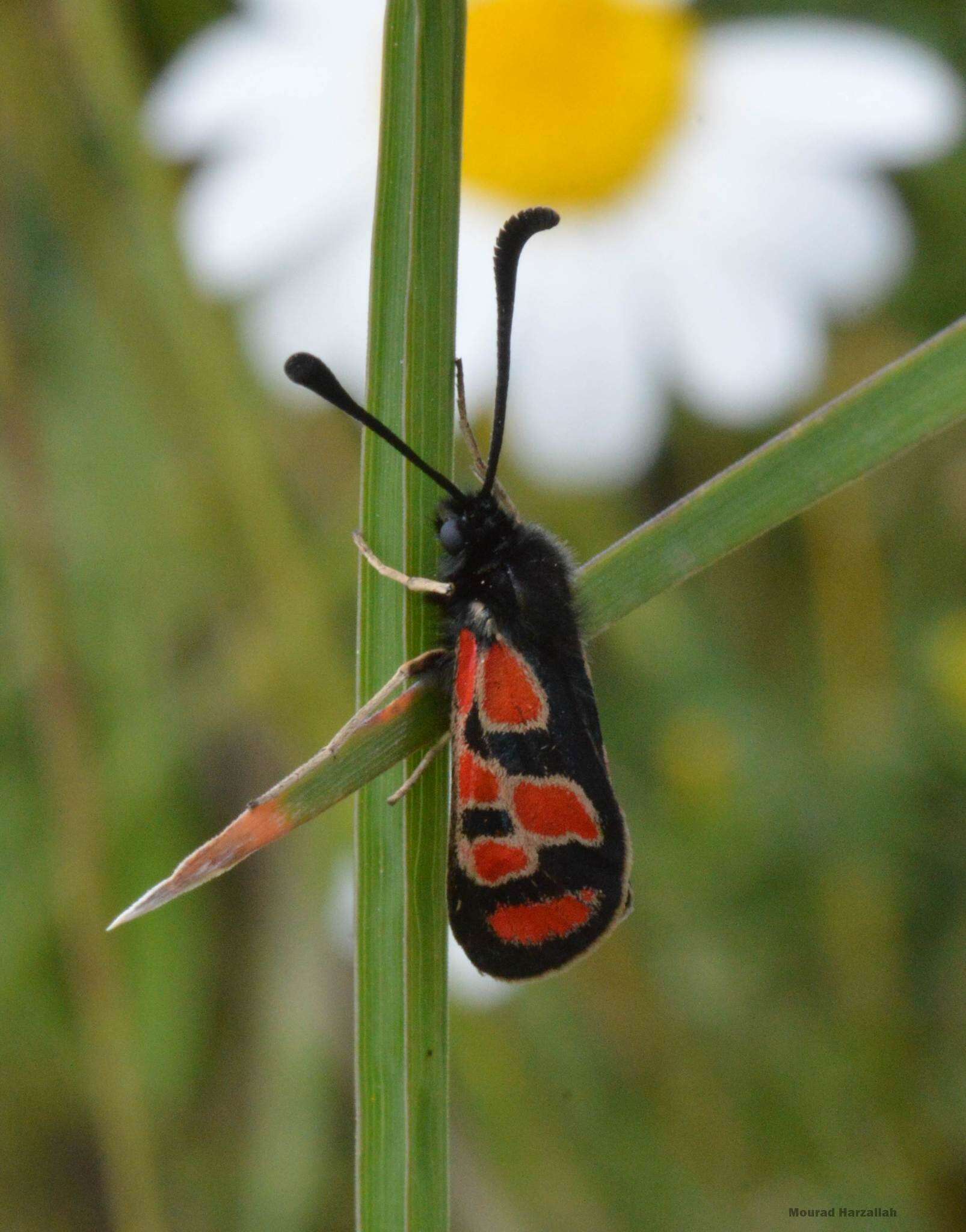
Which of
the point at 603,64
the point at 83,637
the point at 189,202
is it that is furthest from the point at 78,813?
the point at 603,64

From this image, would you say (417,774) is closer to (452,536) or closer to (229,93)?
(452,536)

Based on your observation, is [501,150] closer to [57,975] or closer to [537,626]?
[537,626]

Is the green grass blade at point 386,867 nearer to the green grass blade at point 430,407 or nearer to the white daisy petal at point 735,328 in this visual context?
the green grass blade at point 430,407

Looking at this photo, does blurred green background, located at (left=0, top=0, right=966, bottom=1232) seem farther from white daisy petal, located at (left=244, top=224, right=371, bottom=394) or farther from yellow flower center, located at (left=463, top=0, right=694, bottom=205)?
yellow flower center, located at (left=463, top=0, right=694, bottom=205)

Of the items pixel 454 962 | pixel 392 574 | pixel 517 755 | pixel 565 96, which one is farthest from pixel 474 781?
pixel 565 96

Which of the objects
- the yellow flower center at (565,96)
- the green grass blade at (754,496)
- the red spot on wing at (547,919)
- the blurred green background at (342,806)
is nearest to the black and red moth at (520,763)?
the red spot on wing at (547,919)

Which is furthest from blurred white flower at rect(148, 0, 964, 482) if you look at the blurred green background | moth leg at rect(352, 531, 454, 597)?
moth leg at rect(352, 531, 454, 597)

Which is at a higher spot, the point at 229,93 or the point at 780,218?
the point at 229,93
